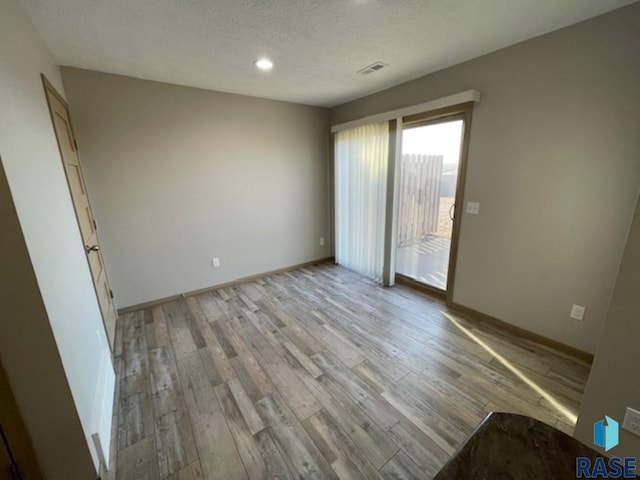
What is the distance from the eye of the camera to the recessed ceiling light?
222 centimetres

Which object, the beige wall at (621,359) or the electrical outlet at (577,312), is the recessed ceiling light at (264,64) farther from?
the electrical outlet at (577,312)

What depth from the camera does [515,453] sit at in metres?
0.69

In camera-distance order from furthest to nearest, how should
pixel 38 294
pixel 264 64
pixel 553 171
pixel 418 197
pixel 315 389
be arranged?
pixel 418 197
pixel 264 64
pixel 553 171
pixel 315 389
pixel 38 294

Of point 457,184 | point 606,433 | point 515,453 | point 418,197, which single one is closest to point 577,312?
point 606,433

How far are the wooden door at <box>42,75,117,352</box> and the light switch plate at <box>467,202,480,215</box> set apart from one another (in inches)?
130

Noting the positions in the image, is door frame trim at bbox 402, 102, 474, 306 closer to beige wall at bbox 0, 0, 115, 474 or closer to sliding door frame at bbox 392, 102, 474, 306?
sliding door frame at bbox 392, 102, 474, 306

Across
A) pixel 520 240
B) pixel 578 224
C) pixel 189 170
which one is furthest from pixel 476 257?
pixel 189 170

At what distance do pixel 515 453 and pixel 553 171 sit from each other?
6.95ft

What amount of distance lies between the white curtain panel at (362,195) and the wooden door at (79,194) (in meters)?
2.92

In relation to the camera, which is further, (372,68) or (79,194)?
(372,68)

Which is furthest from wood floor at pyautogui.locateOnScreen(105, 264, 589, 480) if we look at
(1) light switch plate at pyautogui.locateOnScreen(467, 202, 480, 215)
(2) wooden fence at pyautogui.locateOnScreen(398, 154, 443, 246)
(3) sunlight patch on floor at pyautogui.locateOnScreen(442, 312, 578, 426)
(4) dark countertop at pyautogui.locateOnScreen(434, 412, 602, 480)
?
(1) light switch plate at pyautogui.locateOnScreen(467, 202, 480, 215)

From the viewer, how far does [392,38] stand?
1892 mm

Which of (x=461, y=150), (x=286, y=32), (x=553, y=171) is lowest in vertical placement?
(x=553, y=171)

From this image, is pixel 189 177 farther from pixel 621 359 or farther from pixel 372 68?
pixel 621 359
